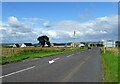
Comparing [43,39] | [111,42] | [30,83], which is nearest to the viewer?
[30,83]

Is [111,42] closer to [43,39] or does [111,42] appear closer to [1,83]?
[1,83]

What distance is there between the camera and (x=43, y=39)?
564ft

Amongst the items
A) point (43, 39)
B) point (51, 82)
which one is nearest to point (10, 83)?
point (51, 82)

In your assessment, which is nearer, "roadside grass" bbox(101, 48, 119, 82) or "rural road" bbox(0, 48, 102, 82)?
"rural road" bbox(0, 48, 102, 82)

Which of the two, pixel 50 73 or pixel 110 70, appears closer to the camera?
pixel 50 73

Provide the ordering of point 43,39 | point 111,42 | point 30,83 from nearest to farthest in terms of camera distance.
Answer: point 30,83 < point 111,42 < point 43,39

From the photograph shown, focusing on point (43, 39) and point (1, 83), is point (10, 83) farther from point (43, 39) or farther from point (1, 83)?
point (43, 39)

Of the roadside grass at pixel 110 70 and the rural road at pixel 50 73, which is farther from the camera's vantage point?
the roadside grass at pixel 110 70

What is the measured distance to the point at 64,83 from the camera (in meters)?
12.3

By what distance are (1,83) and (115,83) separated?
4.81 meters

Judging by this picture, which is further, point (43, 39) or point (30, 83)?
point (43, 39)

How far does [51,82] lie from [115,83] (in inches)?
107

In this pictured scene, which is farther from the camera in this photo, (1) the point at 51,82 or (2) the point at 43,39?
(2) the point at 43,39

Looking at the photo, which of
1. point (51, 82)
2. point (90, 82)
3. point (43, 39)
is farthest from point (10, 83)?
point (43, 39)
